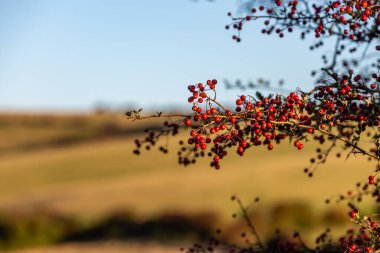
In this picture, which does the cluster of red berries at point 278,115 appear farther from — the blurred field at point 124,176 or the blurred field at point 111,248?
the blurred field at point 124,176

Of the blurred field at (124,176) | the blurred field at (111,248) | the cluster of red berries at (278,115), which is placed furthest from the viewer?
the blurred field at (124,176)

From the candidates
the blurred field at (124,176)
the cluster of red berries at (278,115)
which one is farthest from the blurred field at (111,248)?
the cluster of red berries at (278,115)

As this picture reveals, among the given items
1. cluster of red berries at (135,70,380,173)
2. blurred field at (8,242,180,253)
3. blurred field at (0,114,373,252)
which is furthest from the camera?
blurred field at (0,114,373,252)

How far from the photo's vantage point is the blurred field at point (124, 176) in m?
35.7

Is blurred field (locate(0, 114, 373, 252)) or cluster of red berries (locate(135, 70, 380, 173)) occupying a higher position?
cluster of red berries (locate(135, 70, 380, 173))

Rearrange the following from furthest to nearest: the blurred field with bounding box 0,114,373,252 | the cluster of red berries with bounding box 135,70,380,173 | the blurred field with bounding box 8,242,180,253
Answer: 1. the blurred field with bounding box 0,114,373,252
2. the blurred field with bounding box 8,242,180,253
3. the cluster of red berries with bounding box 135,70,380,173

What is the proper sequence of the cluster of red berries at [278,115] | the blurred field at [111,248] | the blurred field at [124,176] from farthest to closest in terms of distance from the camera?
the blurred field at [124,176]
the blurred field at [111,248]
the cluster of red berries at [278,115]

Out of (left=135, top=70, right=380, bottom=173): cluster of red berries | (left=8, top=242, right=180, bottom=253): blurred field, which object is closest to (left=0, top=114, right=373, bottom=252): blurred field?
(left=8, top=242, right=180, bottom=253): blurred field

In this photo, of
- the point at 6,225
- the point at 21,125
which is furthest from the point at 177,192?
the point at 21,125

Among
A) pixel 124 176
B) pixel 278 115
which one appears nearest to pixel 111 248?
pixel 278 115

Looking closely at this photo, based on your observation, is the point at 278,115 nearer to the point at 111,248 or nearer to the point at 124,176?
the point at 111,248

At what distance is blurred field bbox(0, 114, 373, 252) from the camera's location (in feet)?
117

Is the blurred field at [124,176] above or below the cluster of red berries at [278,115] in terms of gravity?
below

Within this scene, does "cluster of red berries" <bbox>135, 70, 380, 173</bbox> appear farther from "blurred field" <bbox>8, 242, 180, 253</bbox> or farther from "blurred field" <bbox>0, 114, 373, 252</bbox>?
"blurred field" <bbox>0, 114, 373, 252</bbox>
